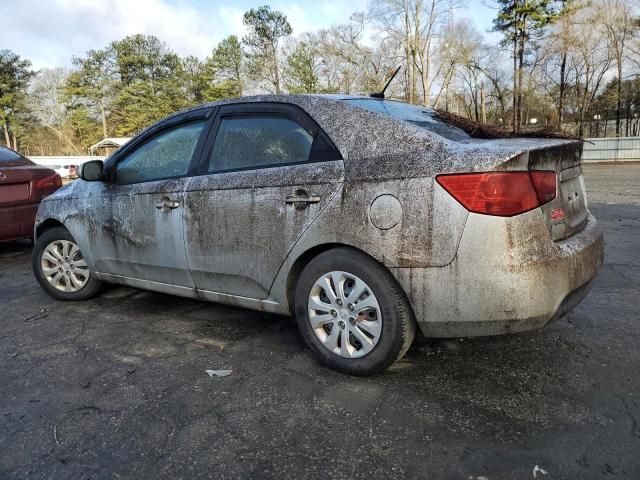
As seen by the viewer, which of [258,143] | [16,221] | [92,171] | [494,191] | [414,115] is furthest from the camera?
[16,221]

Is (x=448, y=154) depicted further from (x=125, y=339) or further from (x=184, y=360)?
(x=125, y=339)

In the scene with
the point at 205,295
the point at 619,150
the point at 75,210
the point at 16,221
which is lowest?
the point at 619,150

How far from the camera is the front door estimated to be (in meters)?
3.36

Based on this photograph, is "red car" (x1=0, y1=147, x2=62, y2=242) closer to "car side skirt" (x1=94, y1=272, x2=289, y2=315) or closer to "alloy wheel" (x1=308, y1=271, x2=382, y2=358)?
"car side skirt" (x1=94, y1=272, x2=289, y2=315)

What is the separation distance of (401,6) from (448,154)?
4246cm

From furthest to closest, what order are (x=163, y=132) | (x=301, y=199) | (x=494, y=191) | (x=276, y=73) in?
(x=276, y=73) < (x=163, y=132) < (x=301, y=199) < (x=494, y=191)

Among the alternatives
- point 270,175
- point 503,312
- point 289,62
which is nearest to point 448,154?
point 503,312

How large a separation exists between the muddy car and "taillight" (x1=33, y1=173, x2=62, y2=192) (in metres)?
3.36

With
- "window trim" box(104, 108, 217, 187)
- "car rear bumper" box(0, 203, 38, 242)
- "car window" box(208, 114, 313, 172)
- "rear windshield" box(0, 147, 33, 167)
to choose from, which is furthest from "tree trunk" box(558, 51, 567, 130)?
"car window" box(208, 114, 313, 172)

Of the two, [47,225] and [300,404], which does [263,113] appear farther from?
[47,225]

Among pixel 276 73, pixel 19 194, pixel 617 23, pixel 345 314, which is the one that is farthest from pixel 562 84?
pixel 345 314

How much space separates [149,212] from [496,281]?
238cm

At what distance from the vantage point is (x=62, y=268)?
14.2 ft

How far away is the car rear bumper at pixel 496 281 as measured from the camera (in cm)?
222
